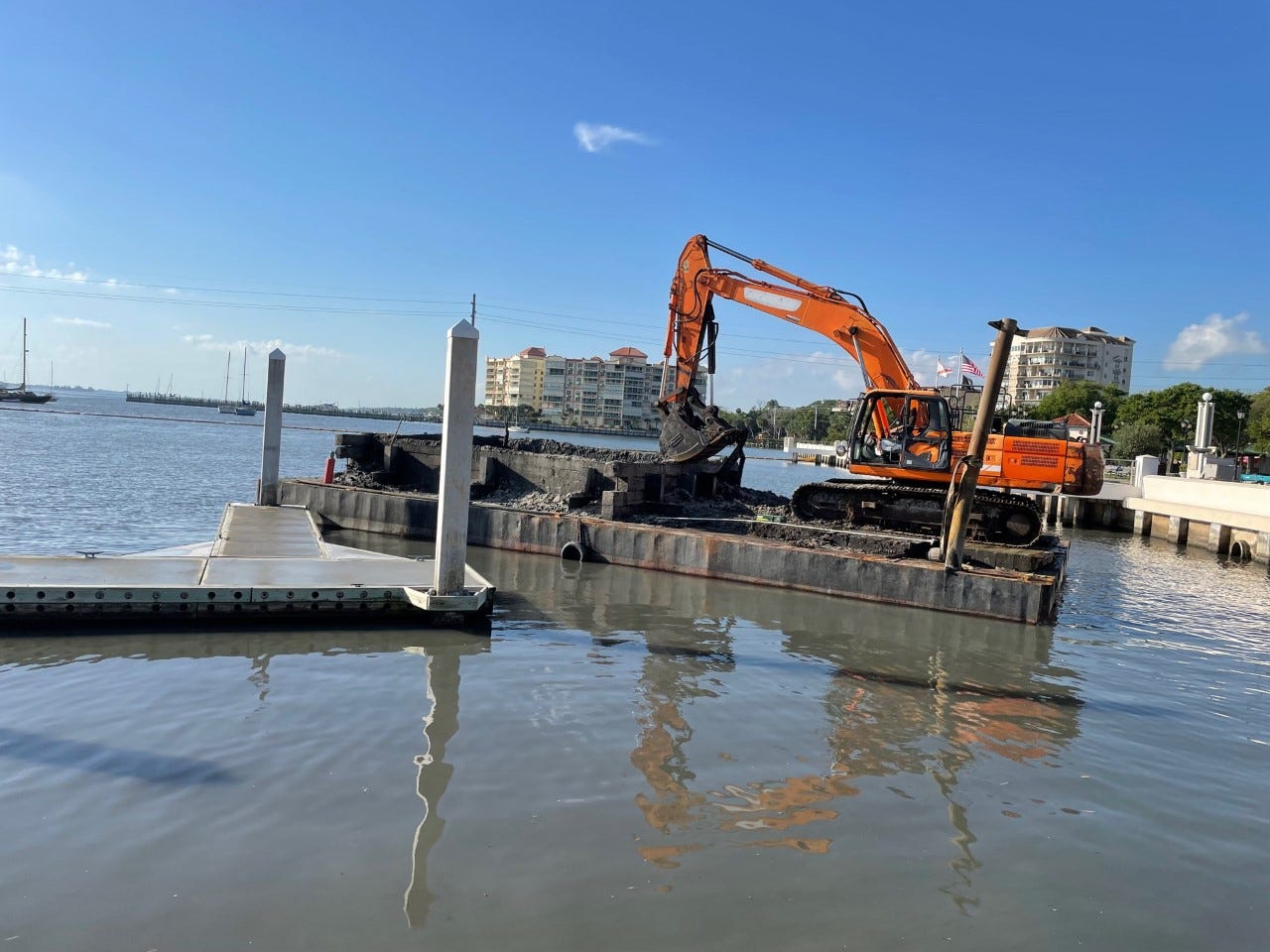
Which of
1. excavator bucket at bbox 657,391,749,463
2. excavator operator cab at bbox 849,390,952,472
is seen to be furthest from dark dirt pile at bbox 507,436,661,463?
excavator operator cab at bbox 849,390,952,472

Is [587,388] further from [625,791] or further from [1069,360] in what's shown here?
[625,791]

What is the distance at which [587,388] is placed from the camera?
160125 mm

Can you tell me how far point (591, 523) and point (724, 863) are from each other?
12068 mm

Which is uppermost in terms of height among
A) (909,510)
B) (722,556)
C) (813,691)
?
(909,510)

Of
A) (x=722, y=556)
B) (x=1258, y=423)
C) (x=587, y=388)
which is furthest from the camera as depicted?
(x=587, y=388)

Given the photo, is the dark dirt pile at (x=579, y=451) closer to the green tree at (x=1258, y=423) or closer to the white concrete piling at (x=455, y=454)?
the white concrete piling at (x=455, y=454)

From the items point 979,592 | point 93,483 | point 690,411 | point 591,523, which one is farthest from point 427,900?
point 93,483

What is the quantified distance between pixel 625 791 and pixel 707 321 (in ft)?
46.8

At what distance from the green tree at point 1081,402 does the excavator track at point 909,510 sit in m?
73.6

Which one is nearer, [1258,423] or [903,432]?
[903,432]

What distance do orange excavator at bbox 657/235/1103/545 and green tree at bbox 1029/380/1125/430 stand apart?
236 ft

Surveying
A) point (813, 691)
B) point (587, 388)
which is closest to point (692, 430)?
point (813, 691)

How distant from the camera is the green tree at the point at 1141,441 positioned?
62.3 m

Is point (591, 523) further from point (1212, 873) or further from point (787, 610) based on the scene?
point (1212, 873)
